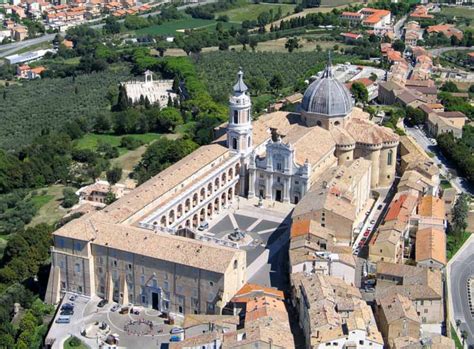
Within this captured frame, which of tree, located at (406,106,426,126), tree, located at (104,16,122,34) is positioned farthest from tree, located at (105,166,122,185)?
tree, located at (104,16,122,34)

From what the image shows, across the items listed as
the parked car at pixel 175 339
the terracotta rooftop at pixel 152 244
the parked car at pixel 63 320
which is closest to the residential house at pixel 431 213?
the terracotta rooftop at pixel 152 244

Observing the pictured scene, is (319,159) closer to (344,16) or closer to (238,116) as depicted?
(238,116)

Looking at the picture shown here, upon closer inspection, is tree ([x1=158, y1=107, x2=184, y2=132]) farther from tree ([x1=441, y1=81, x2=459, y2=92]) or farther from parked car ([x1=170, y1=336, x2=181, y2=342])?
parked car ([x1=170, y1=336, x2=181, y2=342])

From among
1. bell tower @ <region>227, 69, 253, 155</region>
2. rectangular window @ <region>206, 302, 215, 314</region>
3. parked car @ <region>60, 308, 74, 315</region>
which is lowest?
parked car @ <region>60, 308, 74, 315</region>

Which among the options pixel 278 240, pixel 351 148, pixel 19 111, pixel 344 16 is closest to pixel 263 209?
pixel 278 240

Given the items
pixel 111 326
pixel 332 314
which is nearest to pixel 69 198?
pixel 111 326

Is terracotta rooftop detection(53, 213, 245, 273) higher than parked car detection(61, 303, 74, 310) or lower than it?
higher

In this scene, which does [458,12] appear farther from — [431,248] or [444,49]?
[431,248]
